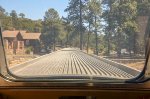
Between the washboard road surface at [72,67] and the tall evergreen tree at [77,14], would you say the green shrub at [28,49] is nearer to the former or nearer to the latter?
the washboard road surface at [72,67]

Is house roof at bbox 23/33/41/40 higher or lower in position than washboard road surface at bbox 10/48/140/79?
higher

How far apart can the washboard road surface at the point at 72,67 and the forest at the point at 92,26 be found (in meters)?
0.11

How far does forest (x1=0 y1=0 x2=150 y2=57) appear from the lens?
4.60m

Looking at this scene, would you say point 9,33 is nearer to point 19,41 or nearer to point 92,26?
point 19,41

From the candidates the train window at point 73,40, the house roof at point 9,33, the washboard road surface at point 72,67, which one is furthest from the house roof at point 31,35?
the washboard road surface at point 72,67

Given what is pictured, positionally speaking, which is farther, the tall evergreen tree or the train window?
the tall evergreen tree

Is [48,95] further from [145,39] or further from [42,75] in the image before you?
[145,39]

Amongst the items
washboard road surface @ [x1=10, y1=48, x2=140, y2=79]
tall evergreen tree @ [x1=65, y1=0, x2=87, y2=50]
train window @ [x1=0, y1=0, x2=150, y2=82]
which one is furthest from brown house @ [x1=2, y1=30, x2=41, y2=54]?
tall evergreen tree @ [x1=65, y1=0, x2=87, y2=50]

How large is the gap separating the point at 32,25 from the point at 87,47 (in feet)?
2.78

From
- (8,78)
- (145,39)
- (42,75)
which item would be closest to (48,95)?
(42,75)

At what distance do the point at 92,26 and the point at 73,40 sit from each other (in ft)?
1.11

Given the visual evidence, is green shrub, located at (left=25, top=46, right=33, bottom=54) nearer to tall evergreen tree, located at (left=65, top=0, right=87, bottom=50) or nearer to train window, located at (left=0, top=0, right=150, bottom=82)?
train window, located at (left=0, top=0, right=150, bottom=82)

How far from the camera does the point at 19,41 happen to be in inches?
193

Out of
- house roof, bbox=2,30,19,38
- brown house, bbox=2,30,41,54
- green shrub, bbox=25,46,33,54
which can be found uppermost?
house roof, bbox=2,30,19,38
